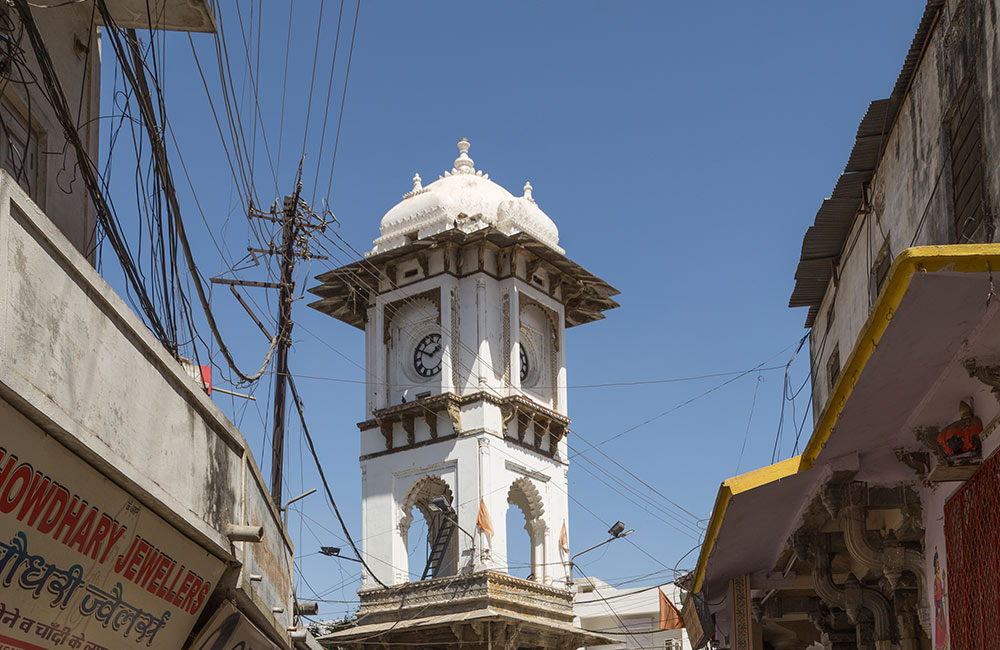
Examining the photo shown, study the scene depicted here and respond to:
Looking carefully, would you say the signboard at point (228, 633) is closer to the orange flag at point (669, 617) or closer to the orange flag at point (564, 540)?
the orange flag at point (669, 617)

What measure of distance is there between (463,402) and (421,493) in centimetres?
320

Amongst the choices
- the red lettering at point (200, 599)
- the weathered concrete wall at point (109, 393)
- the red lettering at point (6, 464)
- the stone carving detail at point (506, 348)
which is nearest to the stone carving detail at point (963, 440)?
the weathered concrete wall at point (109, 393)

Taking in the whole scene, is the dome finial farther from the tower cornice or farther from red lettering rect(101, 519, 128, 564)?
red lettering rect(101, 519, 128, 564)

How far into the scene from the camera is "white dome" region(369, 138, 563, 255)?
122 ft

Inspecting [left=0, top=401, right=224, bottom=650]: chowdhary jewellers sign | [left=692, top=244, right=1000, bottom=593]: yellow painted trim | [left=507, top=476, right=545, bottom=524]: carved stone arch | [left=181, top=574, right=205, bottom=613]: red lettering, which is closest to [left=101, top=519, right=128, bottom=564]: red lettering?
[left=0, top=401, right=224, bottom=650]: chowdhary jewellers sign

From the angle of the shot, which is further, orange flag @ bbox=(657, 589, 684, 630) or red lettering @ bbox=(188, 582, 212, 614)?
orange flag @ bbox=(657, 589, 684, 630)

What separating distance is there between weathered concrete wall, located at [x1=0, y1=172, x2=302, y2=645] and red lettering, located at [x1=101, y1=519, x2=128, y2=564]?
0.63 ft

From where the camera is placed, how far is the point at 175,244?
340 inches

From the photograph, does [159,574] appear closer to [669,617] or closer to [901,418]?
[901,418]

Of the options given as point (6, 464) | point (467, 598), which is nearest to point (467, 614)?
point (467, 598)

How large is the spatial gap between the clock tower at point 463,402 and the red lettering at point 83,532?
2716 centimetres

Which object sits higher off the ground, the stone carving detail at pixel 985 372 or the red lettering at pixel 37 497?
the stone carving detail at pixel 985 372

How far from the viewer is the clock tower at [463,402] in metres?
34.2

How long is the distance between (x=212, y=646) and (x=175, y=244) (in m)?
2.86
